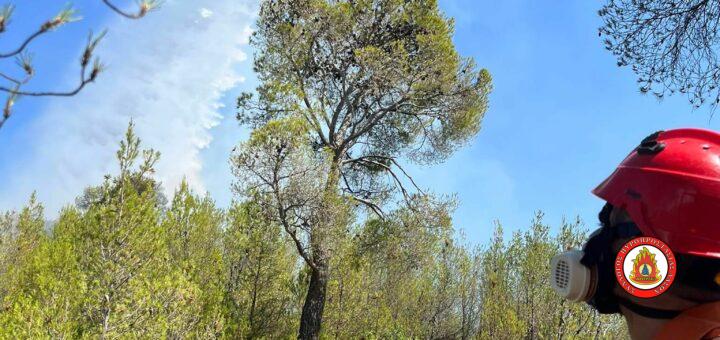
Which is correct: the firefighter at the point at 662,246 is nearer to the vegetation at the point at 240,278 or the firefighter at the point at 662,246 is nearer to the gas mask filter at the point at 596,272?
the gas mask filter at the point at 596,272

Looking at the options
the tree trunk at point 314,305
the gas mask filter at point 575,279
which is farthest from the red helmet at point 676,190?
the tree trunk at point 314,305

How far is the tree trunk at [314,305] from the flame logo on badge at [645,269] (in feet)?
39.1

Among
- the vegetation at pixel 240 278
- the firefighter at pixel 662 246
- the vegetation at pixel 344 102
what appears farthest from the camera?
the vegetation at pixel 344 102

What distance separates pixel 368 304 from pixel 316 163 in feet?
19.2

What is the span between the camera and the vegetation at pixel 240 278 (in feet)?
22.3

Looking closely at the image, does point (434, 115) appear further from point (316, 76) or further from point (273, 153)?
point (273, 153)

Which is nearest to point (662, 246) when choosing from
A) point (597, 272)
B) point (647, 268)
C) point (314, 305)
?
point (647, 268)

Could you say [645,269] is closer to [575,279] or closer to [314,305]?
[575,279]

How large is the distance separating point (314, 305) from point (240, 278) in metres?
2.32

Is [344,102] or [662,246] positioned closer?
[662,246]

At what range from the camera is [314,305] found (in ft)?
42.8

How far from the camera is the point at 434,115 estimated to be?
1509cm

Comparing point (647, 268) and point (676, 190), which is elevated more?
point (676, 190)

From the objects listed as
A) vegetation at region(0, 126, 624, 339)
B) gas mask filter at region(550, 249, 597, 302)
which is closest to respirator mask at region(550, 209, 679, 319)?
gas mask filter at region(550, 249, 597, 302)
